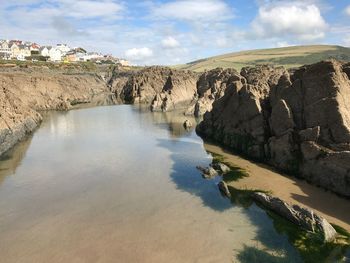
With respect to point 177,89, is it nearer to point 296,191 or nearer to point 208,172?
point 208,172

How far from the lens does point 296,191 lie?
3675 cm

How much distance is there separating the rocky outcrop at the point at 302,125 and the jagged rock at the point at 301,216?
7.38 m

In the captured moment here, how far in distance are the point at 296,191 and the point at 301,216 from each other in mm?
7839

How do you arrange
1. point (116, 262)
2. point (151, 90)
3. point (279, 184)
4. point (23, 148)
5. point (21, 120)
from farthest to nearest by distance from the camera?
point (151, 90) → point (21, 120) → point (23, 148) → point (279, 184) → point (116, 262)

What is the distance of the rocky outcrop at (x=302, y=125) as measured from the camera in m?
37.8

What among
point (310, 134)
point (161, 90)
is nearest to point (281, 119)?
point (310, 134)

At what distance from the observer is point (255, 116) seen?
52.0 metres

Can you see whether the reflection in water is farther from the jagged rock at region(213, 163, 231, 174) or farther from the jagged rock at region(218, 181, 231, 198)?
the jagged rock at region(218, 181, 231, 198)

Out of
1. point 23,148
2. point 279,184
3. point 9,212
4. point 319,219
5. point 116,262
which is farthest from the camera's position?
point 23,148

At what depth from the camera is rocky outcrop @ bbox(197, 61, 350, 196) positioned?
37750 mm

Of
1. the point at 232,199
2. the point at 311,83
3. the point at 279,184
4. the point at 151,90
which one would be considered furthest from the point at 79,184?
the point at 151,90

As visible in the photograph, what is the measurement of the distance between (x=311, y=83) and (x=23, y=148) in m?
43.6

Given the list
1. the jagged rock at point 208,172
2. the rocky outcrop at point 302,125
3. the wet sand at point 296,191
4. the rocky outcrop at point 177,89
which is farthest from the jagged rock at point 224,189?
the rocky outcrop at point 177,89

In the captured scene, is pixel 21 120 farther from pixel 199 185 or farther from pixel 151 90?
pixel 151 90
